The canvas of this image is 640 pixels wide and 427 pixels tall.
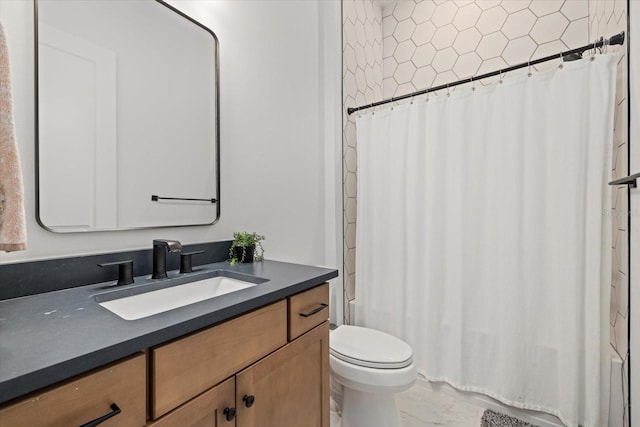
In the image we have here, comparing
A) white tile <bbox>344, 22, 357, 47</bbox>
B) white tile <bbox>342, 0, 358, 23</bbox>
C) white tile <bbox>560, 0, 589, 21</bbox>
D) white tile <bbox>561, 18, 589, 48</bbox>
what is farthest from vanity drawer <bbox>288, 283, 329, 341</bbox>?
white tile <bbox>560, 0, 589, 21</bbox>

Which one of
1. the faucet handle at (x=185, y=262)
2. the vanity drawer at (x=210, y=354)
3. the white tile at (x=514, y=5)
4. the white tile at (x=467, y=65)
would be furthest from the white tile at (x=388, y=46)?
the vanity drawer at (x=210, y=354)

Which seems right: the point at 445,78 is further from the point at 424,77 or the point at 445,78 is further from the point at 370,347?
the point at 370,347

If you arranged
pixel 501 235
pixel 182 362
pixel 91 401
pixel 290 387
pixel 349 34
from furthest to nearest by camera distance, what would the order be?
pixel 349 34, pixel 501 235, pixel 290 387, pixel 182 362, pixel 91 401

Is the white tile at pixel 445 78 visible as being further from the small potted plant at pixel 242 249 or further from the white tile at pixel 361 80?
the small potted plant at pixel 242 249

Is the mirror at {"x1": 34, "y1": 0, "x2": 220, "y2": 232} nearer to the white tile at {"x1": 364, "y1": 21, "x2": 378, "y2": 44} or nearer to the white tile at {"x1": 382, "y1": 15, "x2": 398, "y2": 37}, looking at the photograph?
the white tile at {"x1": 364, "y1": 21, "x2": 378, "y2": 44}

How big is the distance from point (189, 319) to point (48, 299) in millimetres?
474

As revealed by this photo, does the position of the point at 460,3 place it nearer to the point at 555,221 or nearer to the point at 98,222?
the point at 555,221

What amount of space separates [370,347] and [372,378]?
0.18 meters

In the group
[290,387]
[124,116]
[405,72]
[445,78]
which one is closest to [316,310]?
[290,387]

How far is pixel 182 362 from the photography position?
67 centimetres

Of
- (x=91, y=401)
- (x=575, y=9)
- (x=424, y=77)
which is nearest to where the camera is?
(x=91, y=401)

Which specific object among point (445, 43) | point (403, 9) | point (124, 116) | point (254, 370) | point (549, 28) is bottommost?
point (254, 370)

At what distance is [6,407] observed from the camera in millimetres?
433

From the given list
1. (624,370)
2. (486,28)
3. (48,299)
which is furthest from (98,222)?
(486,28)
